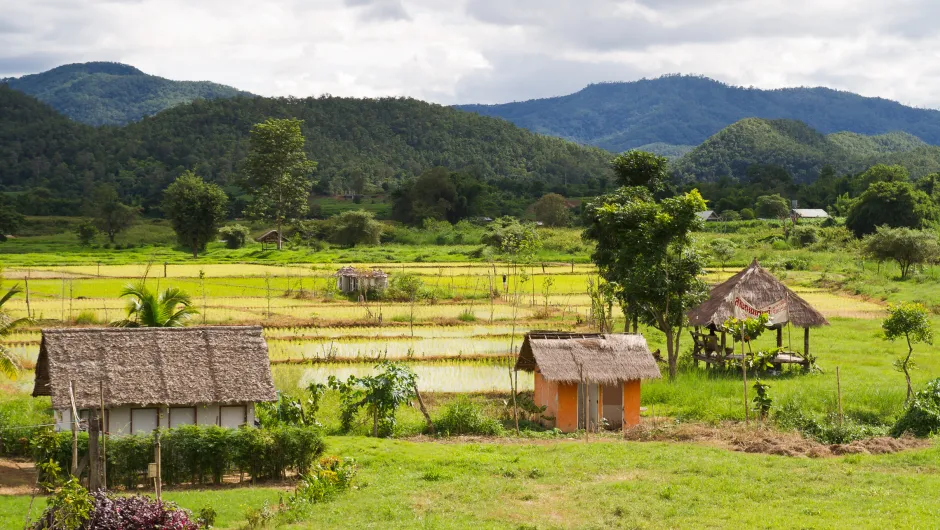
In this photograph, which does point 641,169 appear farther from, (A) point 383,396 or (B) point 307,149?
(B) point 307,149

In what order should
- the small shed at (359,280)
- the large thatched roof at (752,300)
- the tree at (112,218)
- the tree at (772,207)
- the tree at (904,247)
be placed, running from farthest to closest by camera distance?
the tree at (772,207), the tree at (112,218), the tree at (904,247), the small shed at (359,280), the large thatched roof at (752,300)

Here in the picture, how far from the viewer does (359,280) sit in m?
46.8

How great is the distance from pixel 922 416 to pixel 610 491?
340 inches

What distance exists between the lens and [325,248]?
253 feet

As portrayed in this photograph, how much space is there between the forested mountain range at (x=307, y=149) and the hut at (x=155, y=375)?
93576mm

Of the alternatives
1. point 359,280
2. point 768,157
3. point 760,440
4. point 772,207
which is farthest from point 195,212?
point 768,157

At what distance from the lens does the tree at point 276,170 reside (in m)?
85.2

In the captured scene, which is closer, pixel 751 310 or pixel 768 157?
pixel 751 310

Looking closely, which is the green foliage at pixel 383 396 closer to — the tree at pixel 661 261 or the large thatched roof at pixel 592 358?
the large thatched roof at pixel 592 358

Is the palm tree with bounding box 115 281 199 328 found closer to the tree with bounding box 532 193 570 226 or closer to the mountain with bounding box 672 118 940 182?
the tree with bounding box 532 193 570 226

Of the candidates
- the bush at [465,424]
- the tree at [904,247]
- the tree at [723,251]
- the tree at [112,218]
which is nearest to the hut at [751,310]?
the bush at [465,424]

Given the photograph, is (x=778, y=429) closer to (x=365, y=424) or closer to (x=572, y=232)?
(x=365, y=424)

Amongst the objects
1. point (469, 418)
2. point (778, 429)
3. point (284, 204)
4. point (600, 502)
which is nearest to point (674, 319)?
point (778, 429)

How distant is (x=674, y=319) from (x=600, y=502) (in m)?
14.4
